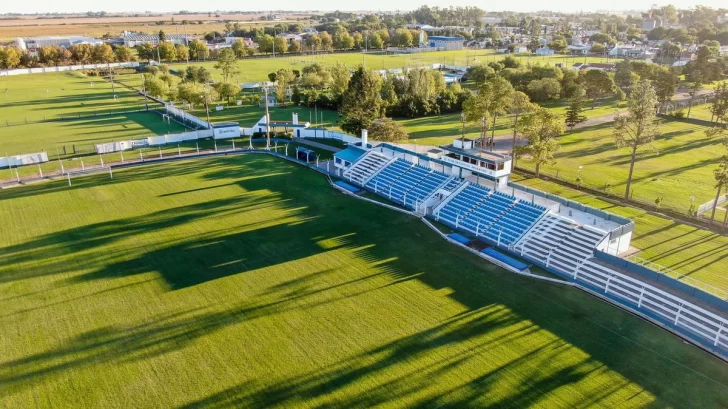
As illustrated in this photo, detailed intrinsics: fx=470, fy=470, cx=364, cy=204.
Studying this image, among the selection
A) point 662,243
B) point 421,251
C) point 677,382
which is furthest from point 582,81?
point 677,382

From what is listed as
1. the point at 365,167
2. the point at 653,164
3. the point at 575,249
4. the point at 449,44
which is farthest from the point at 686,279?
the point at 449,44

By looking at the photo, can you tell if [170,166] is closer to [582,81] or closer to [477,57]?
[582,81]

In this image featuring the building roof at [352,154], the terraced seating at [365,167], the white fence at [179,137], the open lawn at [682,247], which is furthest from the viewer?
the white fence at [179,137]

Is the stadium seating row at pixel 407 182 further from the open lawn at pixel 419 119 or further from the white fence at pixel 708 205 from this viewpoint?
the white fence at pixel 708 205

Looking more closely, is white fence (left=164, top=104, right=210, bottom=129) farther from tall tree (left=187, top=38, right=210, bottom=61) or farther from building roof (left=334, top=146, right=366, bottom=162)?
tall tree (left=187, top=38, right=210, bottom=61)

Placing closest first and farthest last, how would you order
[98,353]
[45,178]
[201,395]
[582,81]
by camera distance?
1. [201,395]
2. [98,353]
3. [45,178]
4. [582,81]

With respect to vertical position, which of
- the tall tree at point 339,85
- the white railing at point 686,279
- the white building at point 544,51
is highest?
the white building at point 544,51

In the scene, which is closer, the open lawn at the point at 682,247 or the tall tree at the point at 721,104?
the open lawn at the point at 682,247

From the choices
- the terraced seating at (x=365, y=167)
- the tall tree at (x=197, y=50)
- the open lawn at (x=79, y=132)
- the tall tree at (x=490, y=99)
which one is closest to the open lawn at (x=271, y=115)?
the open lawn at (x=79, y=132)
